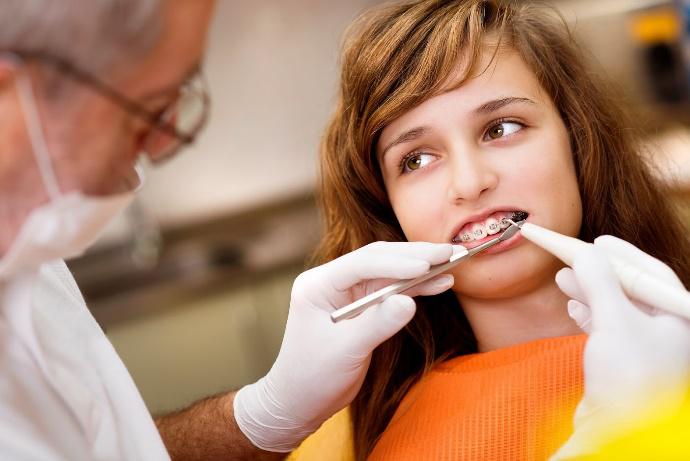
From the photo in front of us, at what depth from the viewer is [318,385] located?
1426 mm

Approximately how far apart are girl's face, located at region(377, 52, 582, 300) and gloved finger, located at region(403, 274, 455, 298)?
7 centimetres

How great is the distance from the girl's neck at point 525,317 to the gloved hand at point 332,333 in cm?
16

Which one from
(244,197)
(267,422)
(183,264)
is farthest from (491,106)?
(244,197)

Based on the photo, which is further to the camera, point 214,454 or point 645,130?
point 645,130

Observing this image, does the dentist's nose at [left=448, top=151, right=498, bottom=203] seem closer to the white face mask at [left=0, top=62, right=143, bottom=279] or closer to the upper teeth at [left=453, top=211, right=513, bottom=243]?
the upper teeth at [left=453, top=211, right=513, bottom=243]

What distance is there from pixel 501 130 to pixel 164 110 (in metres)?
0.63

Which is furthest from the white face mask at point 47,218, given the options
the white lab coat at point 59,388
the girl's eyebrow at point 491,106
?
the girl's eyebrow at point 491,106

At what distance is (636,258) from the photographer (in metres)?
1.20

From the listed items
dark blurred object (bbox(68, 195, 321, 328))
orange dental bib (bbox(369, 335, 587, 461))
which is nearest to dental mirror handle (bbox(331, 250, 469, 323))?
orange dental bib (bbox(369, 335, 587, 461))

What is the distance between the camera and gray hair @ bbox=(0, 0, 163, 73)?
96 centimetres

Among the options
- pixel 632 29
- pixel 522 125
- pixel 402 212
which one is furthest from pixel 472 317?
pixel 632 29

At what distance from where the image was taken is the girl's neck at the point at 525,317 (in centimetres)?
148

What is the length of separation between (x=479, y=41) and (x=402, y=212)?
348 mm

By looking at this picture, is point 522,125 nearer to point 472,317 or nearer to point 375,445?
point 472,317
